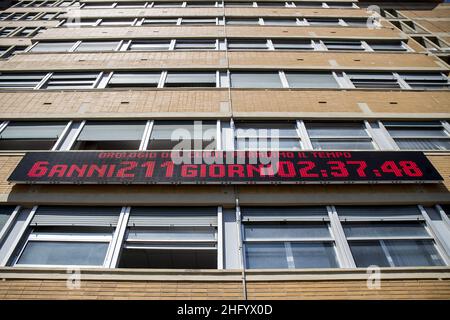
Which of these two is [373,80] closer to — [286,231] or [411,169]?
[411,169]

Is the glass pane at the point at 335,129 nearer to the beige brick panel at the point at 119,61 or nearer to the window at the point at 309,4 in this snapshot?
the beige brick panel at the point at 119,61

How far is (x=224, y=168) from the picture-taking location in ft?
26.7

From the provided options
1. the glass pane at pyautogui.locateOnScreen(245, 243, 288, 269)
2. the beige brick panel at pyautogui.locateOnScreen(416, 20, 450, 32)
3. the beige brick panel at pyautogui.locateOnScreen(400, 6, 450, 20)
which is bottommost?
the glass pane at pyautogui.locateOnScreen(245, 243, 288, 269)

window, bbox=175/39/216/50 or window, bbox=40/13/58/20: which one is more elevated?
window, bbox=40/13/58/20

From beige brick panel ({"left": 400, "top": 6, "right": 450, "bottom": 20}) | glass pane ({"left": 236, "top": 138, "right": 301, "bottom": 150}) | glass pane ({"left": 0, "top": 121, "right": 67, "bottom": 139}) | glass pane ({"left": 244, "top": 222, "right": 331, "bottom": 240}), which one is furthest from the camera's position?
beige brick panel ({"left": 400, "top": 6, "right": 450, "bottom": 20})

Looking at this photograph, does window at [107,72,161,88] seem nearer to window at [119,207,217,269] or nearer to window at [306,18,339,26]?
window at [119,207,217,269]

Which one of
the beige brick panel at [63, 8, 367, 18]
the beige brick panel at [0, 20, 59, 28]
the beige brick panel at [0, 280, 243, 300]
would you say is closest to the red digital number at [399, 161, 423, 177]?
the beige brick panel at [0, 280, 243, 300]

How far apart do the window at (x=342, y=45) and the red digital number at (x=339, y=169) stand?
966cm

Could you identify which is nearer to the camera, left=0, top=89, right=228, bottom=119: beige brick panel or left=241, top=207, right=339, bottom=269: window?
left=241, top=207, right=339, bottom=269: window

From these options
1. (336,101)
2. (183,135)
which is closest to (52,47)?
(183,135)

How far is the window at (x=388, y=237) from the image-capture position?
23.0 feet

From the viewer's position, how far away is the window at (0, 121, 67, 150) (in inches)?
395

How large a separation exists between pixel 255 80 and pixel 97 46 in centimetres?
898
